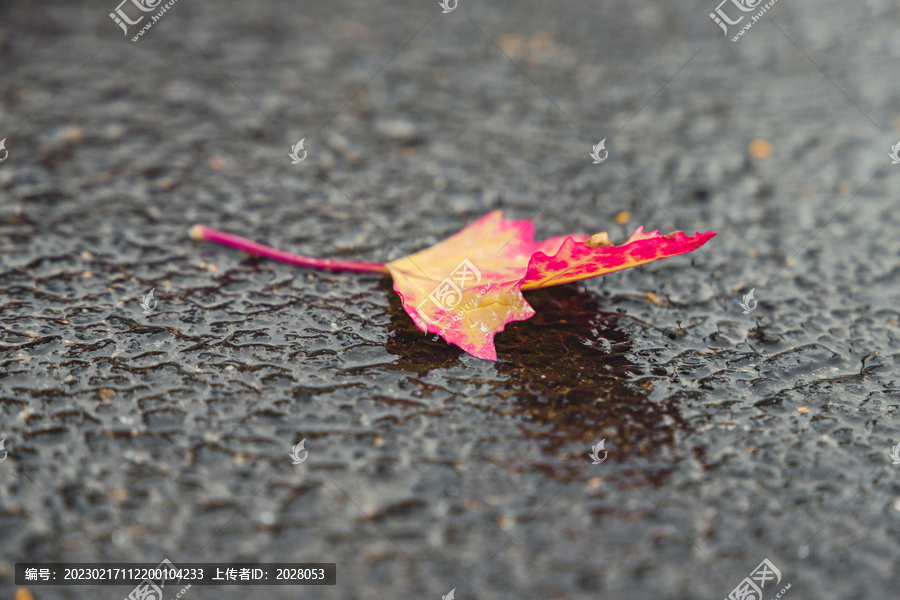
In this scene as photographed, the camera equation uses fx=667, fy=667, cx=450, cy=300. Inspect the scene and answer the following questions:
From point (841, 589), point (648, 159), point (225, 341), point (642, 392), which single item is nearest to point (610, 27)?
point (648, 159)

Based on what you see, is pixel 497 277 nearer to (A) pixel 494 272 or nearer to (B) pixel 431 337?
(A) pixel 494 272

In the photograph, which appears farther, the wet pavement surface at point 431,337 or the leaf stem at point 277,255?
the leaf stem at point 277,255

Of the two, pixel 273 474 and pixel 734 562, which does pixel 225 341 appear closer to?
pixel 273 474

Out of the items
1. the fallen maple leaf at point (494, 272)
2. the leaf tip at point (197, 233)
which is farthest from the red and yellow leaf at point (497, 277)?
the leaf tip at point (197, 233)

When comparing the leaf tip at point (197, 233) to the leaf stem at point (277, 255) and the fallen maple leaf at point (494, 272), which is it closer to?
the leaf stem at point (277, 255)

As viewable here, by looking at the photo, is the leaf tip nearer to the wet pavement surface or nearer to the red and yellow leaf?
Result: the wet pavement surface
